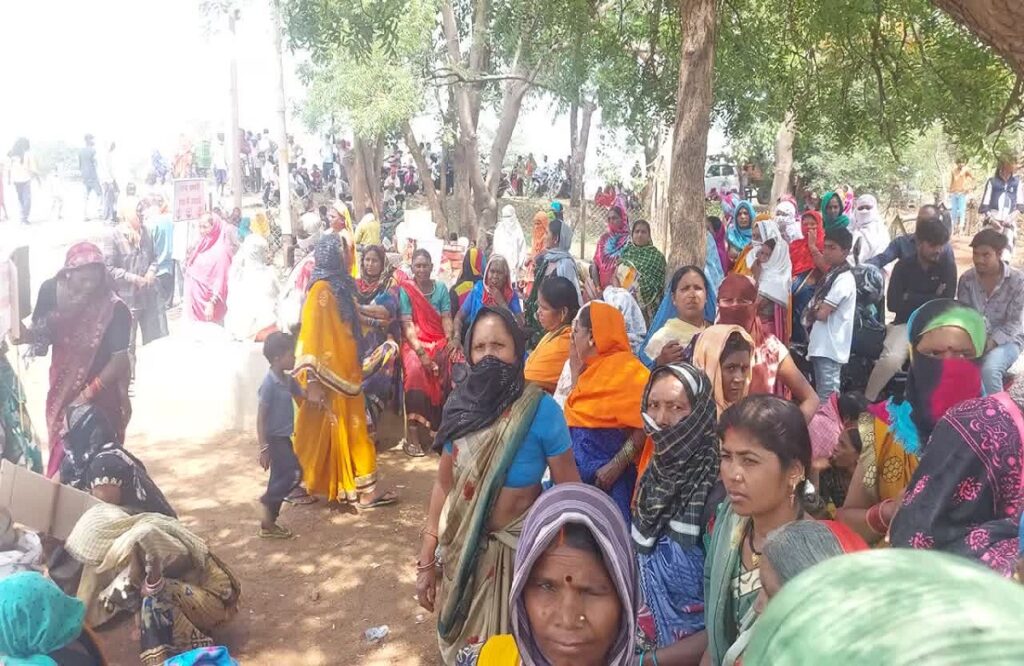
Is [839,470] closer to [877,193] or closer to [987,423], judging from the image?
[987,423]

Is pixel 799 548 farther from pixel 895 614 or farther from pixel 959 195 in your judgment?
pixel 959 195

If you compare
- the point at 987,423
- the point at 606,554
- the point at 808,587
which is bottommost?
the point at 606,554

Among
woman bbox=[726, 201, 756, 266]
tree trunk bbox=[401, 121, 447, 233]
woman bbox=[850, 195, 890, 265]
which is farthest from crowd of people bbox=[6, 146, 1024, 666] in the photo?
tree trunk bbox=[401, 121, 447, 233]

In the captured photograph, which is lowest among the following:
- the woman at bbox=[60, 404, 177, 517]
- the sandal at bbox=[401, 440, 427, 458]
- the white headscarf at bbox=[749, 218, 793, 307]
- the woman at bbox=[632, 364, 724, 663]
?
the sandal at bbox=[401, 440, 427, 458]

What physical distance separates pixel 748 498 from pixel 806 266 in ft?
17.1

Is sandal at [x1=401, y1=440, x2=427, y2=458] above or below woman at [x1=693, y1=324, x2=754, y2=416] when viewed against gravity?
below

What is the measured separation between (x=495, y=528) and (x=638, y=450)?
2.69 ft

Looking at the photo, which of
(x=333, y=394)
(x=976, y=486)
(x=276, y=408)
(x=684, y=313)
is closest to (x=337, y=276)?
(x=333, y=394)

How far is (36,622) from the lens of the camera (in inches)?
99.3

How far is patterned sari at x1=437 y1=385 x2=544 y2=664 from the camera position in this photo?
3.11 m

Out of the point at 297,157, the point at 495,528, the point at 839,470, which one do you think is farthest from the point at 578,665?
the point at 297,157

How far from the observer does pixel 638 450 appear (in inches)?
144

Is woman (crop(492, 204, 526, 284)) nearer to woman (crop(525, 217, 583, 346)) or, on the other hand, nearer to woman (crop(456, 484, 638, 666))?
woman (crop(525, 217, 583, 346))

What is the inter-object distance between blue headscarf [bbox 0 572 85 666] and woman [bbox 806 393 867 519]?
98.1 inches
